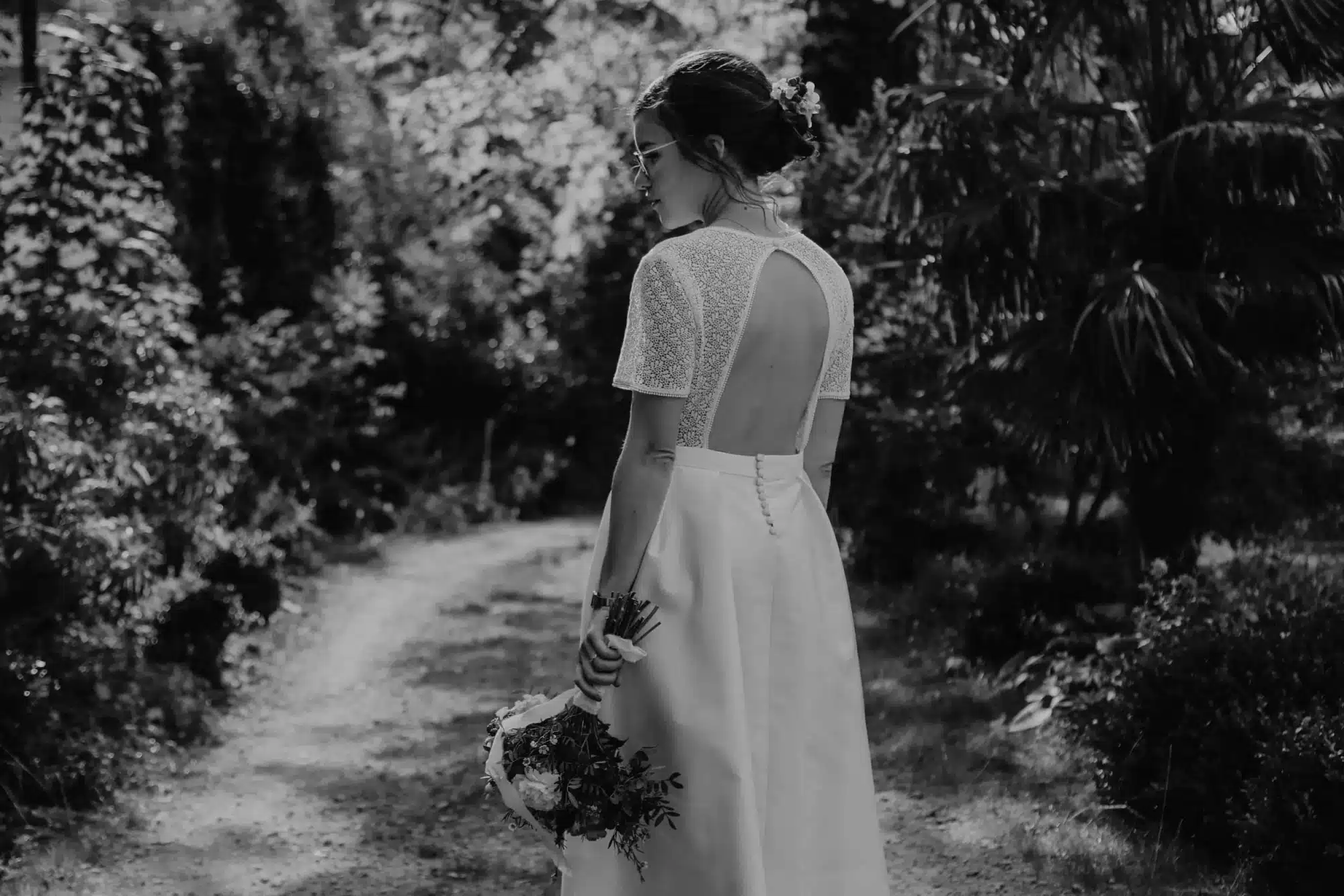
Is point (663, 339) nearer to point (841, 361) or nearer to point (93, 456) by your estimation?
point (841, 361)

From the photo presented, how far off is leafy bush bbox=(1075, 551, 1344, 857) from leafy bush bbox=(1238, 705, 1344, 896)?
15 millimetres

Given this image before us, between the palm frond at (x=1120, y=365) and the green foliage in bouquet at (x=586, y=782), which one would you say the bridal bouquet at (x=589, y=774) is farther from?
the palm frond at (x=1120, y=365)

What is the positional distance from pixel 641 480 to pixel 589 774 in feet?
1.89

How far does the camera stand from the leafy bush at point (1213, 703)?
4328 mm

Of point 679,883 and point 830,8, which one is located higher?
point 830,8

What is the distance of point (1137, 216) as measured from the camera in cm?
574

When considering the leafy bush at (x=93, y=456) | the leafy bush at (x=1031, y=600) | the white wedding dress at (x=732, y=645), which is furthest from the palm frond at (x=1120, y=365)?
the leafy bush at (x=93, y=456)

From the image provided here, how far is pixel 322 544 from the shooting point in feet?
37.0

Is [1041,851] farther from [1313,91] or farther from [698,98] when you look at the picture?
[1313,91]

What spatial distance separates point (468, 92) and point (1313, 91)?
7.81m

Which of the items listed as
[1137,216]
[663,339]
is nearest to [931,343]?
[1137,216]

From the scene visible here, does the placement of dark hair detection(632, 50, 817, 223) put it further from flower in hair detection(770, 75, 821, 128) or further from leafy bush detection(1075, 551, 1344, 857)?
leafy bush detection(1075, 551, 1344, 857)

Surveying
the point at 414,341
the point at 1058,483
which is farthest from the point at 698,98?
the point at 414,341

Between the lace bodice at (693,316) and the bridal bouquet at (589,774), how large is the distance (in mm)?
423
